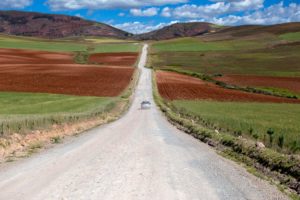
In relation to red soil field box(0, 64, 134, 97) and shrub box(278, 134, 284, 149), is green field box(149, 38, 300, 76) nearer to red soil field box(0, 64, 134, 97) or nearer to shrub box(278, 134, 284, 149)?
red soil field box(0, 64, 134, 97)

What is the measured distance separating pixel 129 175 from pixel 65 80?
69008 millimetres

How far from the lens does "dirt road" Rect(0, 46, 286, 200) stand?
10.8 m

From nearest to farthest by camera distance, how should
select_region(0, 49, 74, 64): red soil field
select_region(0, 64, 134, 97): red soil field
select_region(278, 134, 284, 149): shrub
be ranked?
select_region(278, 134, 284, 149): shrub → select_region(0, 64, 134, 97): red soil field → select_region(0, 49, 74, 64): red soil field

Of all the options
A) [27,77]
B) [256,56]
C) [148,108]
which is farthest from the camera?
[256,56]

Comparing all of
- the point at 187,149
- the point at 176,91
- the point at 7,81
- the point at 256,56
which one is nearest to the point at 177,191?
the point at 187,149

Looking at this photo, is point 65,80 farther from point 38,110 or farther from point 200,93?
point 38,110

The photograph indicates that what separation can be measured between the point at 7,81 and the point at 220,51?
111728mm

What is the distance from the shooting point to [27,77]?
269 ft

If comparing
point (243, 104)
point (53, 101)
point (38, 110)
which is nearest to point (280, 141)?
point (38, 110)

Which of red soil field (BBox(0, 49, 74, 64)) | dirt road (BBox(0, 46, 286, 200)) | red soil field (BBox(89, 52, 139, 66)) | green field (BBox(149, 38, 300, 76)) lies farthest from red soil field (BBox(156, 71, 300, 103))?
red soil field (BBox(0, 49, 74, 64))

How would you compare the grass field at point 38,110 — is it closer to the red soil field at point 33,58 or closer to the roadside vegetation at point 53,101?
the roadside vegetation at point 53,101

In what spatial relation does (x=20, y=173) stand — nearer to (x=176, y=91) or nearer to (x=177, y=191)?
(x=177, y=191)

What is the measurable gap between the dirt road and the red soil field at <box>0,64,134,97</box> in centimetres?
4707

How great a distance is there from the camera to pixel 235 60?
141 meters
